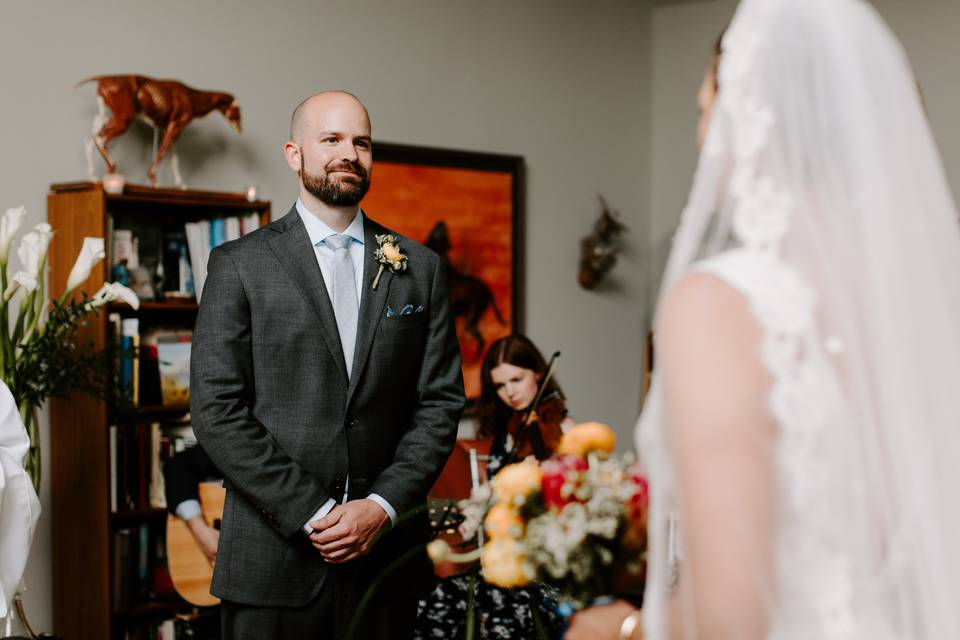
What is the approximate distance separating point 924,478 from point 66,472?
326cm

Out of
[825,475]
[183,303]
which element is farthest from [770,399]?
[183,303]

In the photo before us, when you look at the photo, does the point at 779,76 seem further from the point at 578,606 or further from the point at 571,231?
the point at 571,231

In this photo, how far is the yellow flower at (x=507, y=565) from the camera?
1.40m

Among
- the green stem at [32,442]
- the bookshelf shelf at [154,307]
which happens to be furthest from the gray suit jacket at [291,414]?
the bookshelf shelf at [154,307]

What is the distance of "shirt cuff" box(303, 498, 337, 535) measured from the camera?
243cm

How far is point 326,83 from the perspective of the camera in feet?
15.9

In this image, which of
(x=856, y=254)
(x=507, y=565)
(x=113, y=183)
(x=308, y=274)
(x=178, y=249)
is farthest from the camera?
(x=178, y=249)

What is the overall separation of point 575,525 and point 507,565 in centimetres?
10

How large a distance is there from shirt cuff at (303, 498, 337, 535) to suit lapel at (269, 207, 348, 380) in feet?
0.92

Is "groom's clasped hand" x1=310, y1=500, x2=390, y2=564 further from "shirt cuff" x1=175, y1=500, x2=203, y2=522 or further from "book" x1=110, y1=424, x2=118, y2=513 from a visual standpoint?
"book" x1=110, y1=424, x2=118, y2=513

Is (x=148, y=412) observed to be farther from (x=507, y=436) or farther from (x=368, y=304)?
(x=368, y=304)

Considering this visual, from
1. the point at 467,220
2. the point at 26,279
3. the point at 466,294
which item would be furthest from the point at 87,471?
the point at 467,220

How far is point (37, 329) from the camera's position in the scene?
3520 mm

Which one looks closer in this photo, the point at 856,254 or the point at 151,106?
the point at 856,254
